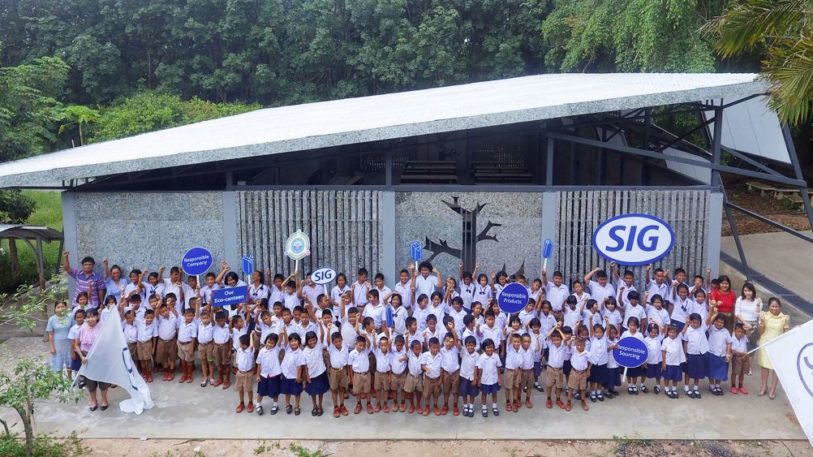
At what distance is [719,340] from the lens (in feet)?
27.8

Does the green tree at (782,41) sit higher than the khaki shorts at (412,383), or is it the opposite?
the green tree at (782,41)

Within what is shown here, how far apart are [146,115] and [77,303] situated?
16606mm

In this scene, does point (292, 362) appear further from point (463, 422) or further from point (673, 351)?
point (673, 351)

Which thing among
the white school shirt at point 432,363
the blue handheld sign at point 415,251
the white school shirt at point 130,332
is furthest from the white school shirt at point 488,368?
the white school shirt at point 130,332

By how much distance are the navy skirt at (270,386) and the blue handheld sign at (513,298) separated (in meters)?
2.88

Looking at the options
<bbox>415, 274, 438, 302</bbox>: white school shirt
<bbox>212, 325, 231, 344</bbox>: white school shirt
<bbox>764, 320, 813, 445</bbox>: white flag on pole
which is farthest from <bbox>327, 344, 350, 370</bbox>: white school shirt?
<bbox>764, 320, 813, 445</bbox>: white flag on pole

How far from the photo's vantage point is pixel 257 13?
29.8 m

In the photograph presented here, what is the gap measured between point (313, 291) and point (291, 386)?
1.92 m

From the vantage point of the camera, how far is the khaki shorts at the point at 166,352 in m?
9.12

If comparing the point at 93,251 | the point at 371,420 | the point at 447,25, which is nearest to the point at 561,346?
the point at 371,420

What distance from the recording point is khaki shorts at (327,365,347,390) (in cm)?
806

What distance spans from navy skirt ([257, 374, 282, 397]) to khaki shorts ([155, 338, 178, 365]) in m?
1.72

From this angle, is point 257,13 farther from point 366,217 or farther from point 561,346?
point 561,346

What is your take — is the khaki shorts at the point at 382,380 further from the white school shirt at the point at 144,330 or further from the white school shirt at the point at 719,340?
the white school shirt at the point at 719,340
